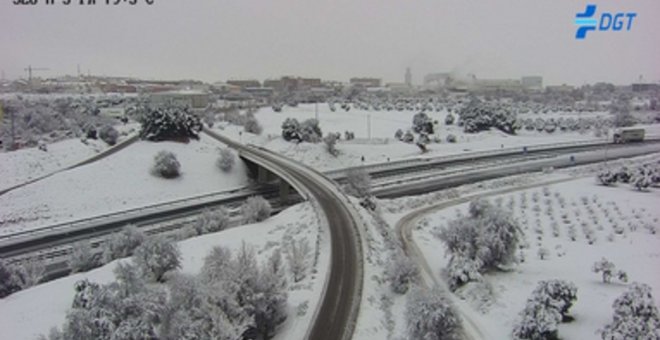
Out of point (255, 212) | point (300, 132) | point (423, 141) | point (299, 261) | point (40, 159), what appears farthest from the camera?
point (423, 141)

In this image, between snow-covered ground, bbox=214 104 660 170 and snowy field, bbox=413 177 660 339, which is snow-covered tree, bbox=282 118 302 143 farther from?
snowy field, bbox=413 177 660 339

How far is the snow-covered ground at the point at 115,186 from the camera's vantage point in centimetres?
3894

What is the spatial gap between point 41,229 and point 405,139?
4998cm

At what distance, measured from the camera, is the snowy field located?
18.0 meters

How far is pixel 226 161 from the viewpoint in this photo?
54.1 meters

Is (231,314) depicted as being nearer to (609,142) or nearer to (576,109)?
(609,142)

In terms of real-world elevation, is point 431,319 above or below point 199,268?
above

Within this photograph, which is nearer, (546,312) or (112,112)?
(546,312)

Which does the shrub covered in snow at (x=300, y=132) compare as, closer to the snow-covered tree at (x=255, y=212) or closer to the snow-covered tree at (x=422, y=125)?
the snow-covered tree at (x=422, y=125)

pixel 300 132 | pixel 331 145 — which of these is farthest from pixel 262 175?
pixel 300 132

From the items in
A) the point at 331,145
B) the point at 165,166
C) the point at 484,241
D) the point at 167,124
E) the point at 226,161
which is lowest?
the point at 484,241

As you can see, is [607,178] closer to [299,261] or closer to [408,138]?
[408,138]

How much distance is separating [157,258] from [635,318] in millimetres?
20551

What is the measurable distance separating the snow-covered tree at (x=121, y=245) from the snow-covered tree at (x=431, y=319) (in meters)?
19.8
